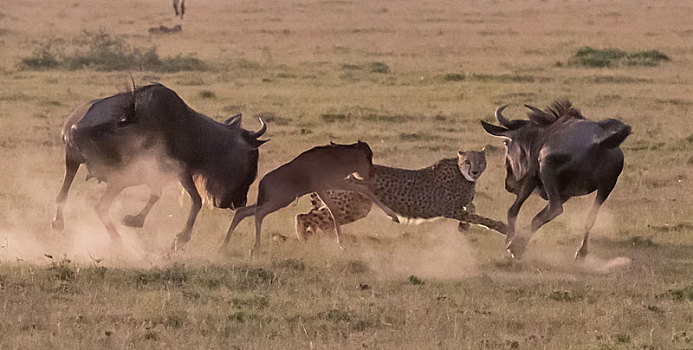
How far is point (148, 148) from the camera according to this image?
28.1 feet

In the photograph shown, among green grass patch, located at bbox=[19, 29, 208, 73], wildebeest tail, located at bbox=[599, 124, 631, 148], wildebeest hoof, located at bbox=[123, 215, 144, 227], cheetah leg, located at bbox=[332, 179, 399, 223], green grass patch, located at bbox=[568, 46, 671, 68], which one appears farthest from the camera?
green grass patch, located at bbox=[568, 46, 671, 68]

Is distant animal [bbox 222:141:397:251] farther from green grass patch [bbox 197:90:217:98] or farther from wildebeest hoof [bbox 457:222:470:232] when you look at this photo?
green grass patch [bbox 197:90:217:98]

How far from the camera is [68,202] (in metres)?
10.7

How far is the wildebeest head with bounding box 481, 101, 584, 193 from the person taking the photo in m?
8.92

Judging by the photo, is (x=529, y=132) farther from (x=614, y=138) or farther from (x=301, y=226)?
(x=301, y=226)

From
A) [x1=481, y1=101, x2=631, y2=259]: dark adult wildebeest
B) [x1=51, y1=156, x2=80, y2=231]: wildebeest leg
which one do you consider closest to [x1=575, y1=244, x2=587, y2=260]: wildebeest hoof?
[x1=481, y1=101, x2=631, y2=259]: dark adult wildebeest

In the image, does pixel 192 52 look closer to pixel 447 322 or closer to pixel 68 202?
pixel 68 202

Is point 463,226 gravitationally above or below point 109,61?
above

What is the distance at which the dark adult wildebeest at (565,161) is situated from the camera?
8.41 m

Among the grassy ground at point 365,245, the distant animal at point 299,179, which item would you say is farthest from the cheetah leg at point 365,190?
the grassy ground at point 365,245

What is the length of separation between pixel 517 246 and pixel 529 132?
37.2 inches

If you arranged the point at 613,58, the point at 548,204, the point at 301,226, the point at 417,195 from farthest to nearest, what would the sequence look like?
the point at 613,58, the point at 301,226, the point at 417,195, the point at 548,204

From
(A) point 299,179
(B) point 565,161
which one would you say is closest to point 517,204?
(B) point 565,161

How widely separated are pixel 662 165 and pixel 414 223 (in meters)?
4.51
